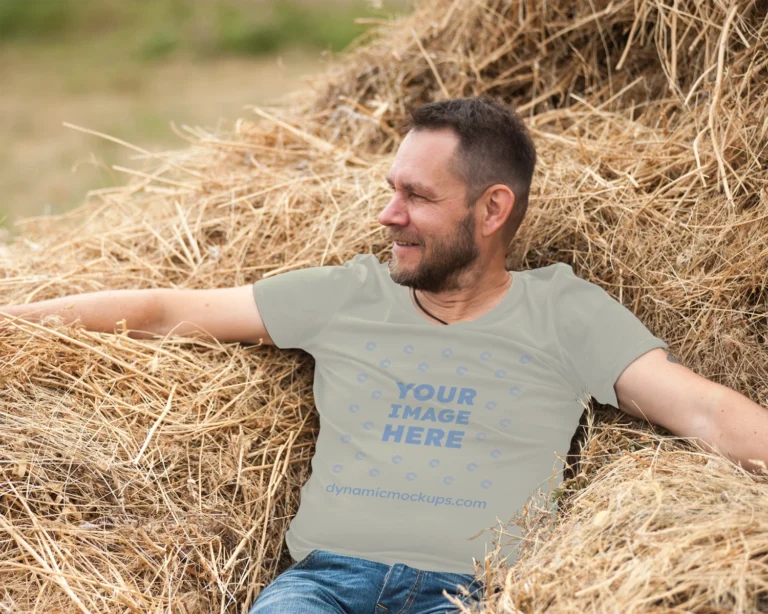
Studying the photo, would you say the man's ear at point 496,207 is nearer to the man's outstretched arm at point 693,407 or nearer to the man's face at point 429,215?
the man's face at point 429,215

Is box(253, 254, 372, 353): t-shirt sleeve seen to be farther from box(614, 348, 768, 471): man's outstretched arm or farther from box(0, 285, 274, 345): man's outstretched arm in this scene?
box(614, 348, 768, 471): man's outstretched arm

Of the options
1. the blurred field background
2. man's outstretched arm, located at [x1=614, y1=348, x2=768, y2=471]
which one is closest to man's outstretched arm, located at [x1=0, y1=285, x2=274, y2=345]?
man's outstretched arm, located at [x1=614, y1=348, x2=768, y2=471]

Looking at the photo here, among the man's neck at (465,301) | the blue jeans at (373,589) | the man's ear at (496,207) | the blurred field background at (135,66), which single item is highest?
the man's ear at (496,207)

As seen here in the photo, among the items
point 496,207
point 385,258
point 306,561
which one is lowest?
point 306,561

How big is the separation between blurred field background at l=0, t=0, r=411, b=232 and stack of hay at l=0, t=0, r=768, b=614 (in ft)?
14.9

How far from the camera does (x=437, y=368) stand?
2.47m

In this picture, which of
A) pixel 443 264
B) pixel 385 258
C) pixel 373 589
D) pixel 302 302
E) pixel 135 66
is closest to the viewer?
pixel 373 589

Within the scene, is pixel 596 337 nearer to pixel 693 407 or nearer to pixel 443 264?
pixel 693 407

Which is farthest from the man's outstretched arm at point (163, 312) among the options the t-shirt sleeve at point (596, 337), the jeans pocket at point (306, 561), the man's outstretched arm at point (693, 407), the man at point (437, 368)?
the man's outstretched arm at point (693, 407)

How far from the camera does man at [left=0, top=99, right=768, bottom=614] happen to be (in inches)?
86.6

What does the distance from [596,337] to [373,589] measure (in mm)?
897

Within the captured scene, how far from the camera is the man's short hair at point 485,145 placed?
8.26 ft

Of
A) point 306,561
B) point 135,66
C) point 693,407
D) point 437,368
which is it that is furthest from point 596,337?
point 135,66

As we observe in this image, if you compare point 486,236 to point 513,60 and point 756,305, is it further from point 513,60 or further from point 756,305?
point 513,60
